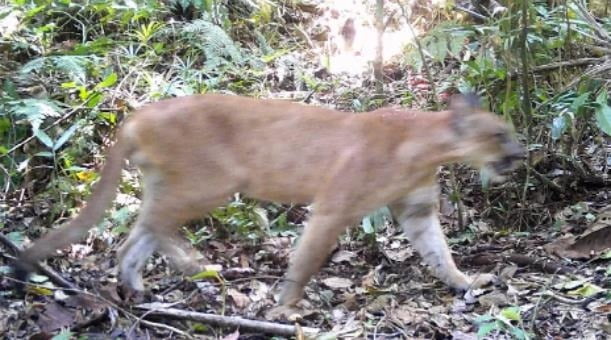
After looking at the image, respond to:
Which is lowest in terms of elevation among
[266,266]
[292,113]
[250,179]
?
[266,266]

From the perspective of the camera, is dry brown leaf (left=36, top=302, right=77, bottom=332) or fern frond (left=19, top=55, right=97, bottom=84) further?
fern frond (left=19, top=55, right=97, bottom=84)

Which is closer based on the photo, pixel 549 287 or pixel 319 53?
pixel 549 287

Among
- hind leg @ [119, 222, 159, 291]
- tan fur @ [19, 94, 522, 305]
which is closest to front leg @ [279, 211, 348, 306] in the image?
tan fur @ [19, 94, 522, 305]

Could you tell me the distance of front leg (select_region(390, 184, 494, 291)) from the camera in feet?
18.4

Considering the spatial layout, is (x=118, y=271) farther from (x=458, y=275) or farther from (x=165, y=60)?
(x=165, y=60)

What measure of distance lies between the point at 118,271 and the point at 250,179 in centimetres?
101

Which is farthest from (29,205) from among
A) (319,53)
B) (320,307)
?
(319,53)

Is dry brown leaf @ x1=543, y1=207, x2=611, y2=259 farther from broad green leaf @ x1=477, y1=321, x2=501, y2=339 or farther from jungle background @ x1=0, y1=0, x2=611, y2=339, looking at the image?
broad green leaf @ x1=477, y1=321, x2=501, y2=339

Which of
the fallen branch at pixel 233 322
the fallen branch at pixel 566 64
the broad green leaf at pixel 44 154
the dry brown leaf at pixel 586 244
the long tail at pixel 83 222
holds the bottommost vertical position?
the dry brown leaf at pixel 586 244

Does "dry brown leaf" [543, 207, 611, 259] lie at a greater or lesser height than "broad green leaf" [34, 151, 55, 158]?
lesser

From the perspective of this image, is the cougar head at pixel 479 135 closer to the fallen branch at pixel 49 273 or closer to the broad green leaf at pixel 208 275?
the broad green leaf at pixel 208 275

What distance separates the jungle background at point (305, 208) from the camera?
4.98 metres

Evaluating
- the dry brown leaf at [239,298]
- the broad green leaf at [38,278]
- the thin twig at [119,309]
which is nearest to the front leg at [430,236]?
the dry brown leaf at [239,298]

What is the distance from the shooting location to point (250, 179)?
5.61 m
